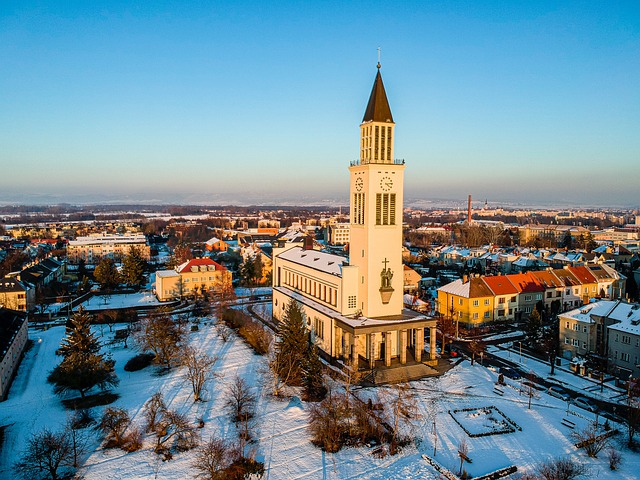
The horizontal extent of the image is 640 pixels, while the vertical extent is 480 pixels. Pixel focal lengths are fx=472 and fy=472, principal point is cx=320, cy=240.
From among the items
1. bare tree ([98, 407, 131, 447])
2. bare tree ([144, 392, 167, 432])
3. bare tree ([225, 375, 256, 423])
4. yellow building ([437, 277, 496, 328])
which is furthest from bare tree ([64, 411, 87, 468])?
yellow building ([437, 277, 496, 328])

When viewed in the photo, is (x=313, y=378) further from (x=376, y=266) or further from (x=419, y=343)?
(x=376, y=266)

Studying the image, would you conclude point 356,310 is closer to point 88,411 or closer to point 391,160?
point 391,160

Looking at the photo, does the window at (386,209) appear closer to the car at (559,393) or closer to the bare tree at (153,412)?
the car at (559,393)

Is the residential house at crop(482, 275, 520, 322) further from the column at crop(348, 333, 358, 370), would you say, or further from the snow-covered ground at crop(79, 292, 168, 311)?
the snow-covered ground at crop(79, 292, 168, 311)

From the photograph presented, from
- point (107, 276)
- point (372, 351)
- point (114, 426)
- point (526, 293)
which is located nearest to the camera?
point (114, 426)

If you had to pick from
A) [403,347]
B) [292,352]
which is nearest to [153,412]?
[292,352]

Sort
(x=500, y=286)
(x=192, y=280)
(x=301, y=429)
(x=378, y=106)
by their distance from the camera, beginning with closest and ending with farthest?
(x=301, y=429)
(x=378, y=106)
(x=500, y=286)
(x=192, y=280)

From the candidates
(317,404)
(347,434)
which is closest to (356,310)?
(317,404)
